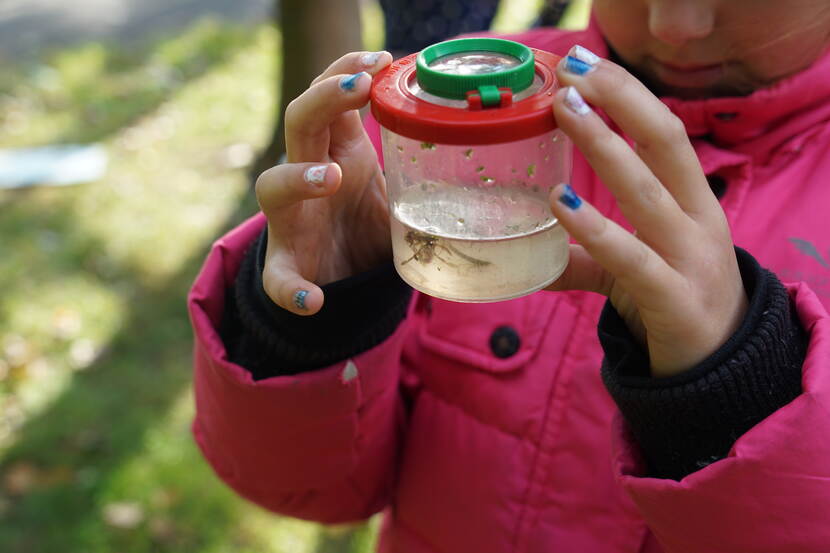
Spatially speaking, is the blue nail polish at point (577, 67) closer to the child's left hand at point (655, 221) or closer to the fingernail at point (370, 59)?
the child's left hand at point (655, 221)

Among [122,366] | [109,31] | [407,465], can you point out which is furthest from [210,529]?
[109,31]

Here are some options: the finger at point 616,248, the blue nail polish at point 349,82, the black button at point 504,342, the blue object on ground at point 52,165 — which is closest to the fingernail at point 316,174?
the blue nail polish at point 349,82

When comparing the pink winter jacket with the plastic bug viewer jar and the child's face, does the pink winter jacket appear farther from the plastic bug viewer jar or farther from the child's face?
the plastic bug viewer jar

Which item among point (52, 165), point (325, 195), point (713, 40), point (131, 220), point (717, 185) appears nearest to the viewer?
point (325, 195)

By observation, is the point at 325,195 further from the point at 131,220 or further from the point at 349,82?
the point at 131,220

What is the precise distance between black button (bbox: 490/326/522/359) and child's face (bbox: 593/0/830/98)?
49 centimetres

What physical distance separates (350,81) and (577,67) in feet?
1.00

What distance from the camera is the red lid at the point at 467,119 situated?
41.6 inches

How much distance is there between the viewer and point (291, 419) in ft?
5.18

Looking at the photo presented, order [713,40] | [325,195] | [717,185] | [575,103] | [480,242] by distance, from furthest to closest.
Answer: [717,185] → [713,40] → [325,195] → [480,242] → [575,103]

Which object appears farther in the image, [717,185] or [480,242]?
[717,185]

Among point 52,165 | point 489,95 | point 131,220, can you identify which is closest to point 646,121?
point 489,95

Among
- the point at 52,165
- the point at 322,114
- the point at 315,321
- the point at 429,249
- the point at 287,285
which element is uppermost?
the point at 322,114

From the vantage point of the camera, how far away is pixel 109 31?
6.36 m
